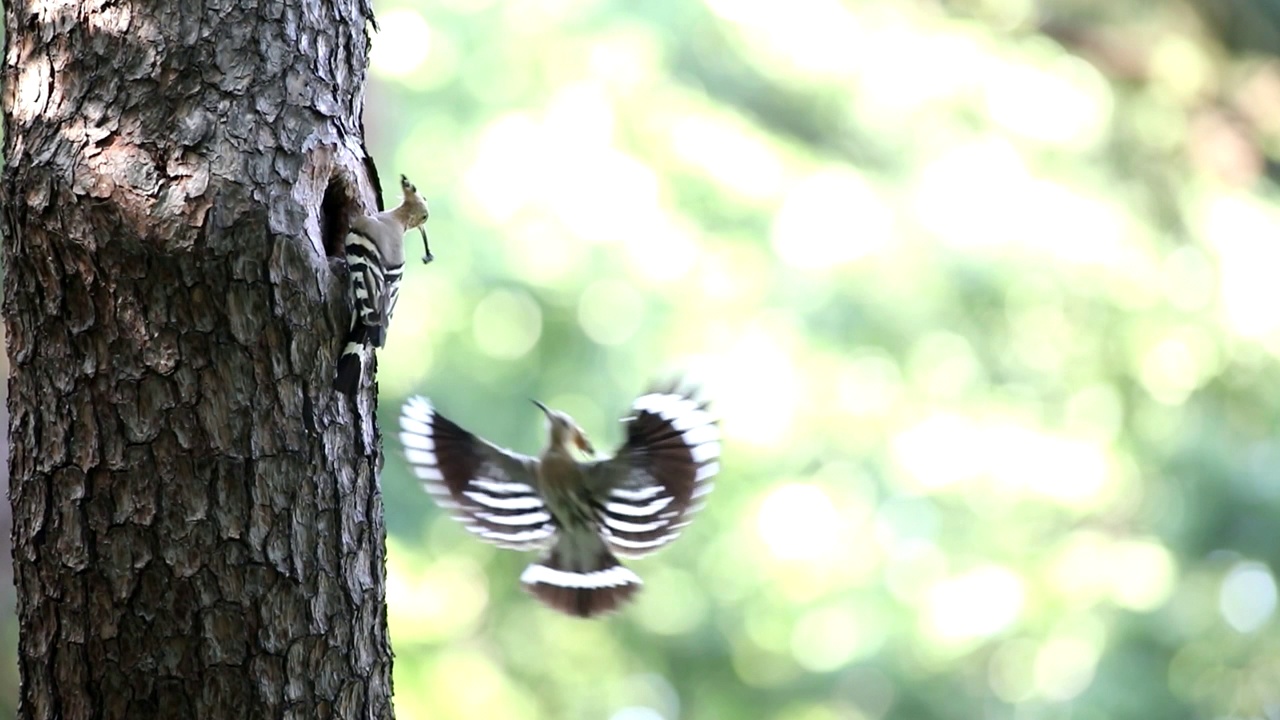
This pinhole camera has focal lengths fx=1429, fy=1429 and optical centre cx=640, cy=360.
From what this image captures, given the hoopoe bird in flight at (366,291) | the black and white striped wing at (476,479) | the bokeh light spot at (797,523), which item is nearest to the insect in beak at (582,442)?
the black and white striped wing at (476,479)

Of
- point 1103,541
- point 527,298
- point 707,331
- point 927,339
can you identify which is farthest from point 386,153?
point 1103,541

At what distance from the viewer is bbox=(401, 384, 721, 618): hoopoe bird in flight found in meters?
2.92

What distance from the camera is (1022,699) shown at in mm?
5809

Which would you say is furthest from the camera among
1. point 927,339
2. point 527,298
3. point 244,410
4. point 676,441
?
point 927,339

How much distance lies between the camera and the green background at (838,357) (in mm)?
5352

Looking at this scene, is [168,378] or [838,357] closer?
[168,378]

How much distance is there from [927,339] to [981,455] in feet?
1.71

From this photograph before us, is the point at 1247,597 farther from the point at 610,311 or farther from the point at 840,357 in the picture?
the point at 610,311

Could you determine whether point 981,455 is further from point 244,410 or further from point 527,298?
point 244,410

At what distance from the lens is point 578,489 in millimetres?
3129

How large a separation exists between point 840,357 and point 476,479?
8.83ft

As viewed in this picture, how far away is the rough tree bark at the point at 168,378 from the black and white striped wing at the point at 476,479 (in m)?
0.85

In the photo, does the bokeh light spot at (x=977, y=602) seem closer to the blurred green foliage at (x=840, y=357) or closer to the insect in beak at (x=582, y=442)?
the blurred green foliage at (x=840, y=357)

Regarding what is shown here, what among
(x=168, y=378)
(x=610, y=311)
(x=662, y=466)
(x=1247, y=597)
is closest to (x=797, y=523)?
(x=610, y=311)
